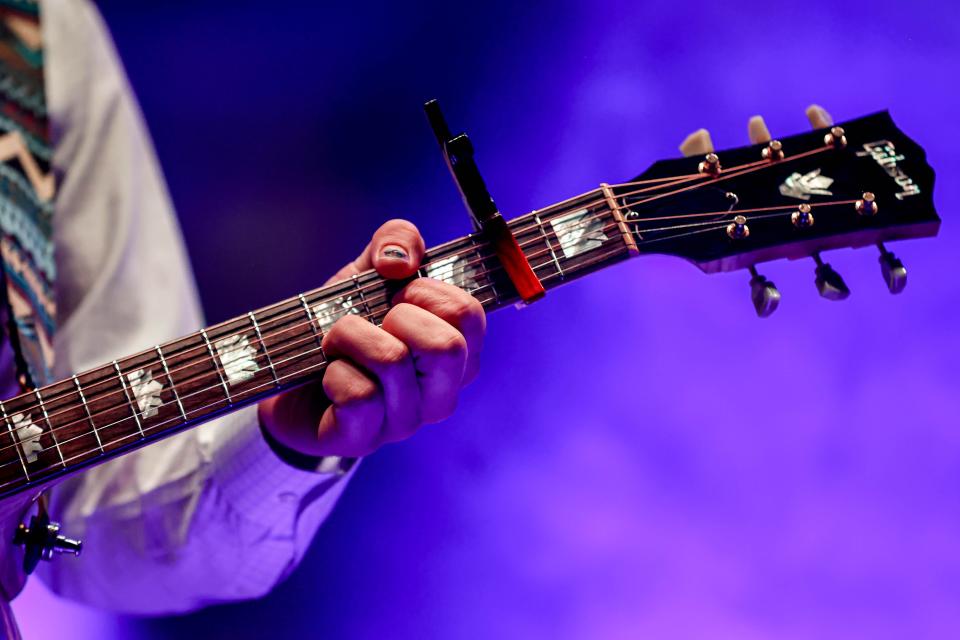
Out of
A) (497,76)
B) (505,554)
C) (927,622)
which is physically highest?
(497,76)

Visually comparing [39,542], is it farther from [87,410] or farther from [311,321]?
[311,321]

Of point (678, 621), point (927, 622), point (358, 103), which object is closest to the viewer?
point (927, 622)

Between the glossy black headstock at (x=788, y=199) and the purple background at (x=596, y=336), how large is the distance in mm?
254

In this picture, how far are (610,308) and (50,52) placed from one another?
1.02 meters

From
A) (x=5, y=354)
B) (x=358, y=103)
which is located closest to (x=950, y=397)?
(x=358, y=103)

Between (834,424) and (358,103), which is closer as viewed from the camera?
(834,424)

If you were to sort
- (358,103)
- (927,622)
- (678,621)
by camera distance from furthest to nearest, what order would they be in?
(358,103), (678,621), (927,622)

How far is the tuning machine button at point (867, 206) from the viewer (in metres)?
0.78

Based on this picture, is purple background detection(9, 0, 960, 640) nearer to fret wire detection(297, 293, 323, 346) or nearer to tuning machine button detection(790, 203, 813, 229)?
tuning machine button detection(790, 203, 813, 229)

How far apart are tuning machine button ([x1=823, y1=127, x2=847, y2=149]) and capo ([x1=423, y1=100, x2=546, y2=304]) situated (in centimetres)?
35

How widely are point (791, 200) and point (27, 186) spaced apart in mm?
1100

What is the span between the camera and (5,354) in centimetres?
105

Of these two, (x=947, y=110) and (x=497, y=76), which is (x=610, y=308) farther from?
(x=947, y=110)

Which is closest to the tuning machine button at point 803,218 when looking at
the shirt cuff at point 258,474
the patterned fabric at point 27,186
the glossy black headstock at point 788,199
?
the glossy black headstock at point 788,199
